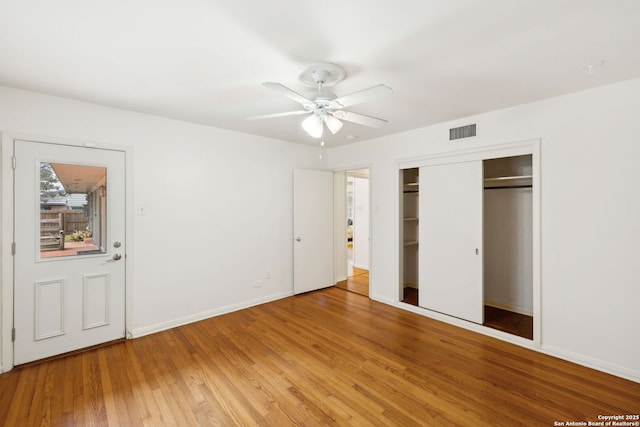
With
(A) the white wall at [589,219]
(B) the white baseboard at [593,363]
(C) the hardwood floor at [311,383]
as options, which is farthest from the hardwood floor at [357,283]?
(A) the white wall at [589,219]

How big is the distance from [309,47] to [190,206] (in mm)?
2546

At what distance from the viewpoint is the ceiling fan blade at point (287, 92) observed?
1799 millimetres

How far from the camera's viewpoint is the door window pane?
2744 mm

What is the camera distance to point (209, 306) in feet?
12.5

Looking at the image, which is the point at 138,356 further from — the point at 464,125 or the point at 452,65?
the point at 464,125

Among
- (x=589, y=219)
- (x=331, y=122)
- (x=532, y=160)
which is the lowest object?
(x=589, y=219)

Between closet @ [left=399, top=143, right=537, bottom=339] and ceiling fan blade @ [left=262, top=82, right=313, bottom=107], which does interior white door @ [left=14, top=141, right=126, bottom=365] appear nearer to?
ceiling fan blade @ [left=262, top=82, right=313, bottom=107]

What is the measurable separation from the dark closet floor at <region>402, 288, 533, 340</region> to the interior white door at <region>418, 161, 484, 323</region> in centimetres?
26

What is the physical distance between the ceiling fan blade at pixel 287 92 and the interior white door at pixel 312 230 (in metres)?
2.54

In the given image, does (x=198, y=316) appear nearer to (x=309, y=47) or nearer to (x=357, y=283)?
(x=357, y=283)

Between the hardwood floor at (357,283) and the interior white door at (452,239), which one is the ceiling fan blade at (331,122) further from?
the hardwood floor at (357,283)

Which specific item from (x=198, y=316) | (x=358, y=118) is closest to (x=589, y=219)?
(x=358, y=118)

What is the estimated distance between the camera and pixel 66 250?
9.34ft

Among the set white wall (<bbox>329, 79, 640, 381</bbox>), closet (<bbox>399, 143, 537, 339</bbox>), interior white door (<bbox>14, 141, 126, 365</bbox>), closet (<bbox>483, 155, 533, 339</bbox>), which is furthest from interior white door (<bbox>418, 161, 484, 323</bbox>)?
interior white door (<bbox>14, 141, 126, 365</bbox>)
